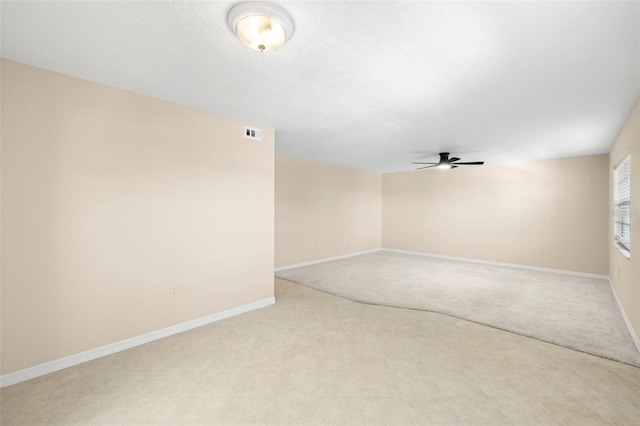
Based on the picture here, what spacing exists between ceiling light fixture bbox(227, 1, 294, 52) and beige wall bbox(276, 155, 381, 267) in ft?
14.2

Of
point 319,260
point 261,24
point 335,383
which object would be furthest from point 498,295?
point 261,24

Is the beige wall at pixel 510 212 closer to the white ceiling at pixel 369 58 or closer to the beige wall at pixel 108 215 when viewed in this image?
the white ceiling at pixel 369 58

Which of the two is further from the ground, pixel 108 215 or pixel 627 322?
pixel 108 215

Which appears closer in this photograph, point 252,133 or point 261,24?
point 261,24

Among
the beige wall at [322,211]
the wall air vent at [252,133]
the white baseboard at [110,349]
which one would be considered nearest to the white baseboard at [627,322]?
the white baseboard at [110,349]

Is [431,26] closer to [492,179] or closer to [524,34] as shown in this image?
[524,34]

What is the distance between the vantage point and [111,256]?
8.52 feet

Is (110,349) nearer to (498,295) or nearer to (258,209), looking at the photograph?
(258,209)

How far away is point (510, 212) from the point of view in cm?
651

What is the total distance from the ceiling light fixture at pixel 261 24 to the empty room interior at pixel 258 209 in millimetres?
11

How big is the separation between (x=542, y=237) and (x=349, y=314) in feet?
17.8

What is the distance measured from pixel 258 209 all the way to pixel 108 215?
1688 millimetres

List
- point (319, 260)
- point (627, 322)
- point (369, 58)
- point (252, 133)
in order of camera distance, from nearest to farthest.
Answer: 1. point (369, 58)
2. point (627, 322)
3. point (252, 133)
4. point (319, 260)

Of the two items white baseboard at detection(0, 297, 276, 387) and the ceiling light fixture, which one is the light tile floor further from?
the ceiling light fixture
